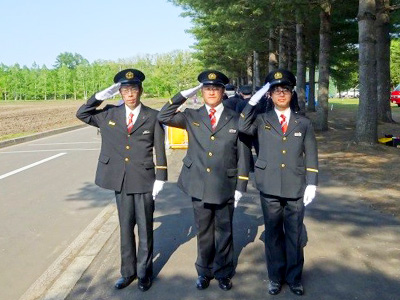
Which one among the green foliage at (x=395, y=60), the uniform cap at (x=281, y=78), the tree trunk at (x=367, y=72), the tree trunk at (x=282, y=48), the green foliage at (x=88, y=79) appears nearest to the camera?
the uniform cap at (x=281, y=78)

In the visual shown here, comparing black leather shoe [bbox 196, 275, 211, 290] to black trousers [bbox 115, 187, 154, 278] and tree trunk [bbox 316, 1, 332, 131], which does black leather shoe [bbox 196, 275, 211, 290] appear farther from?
tree trunk [bbox 316, 1, 332, 131]

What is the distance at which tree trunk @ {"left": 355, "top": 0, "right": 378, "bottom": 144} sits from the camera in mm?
10875

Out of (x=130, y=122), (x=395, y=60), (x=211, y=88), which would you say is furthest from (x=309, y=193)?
(x=395, y=60)

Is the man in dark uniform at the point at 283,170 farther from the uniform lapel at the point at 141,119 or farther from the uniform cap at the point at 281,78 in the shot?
the uniform lapel at the point at 141,119

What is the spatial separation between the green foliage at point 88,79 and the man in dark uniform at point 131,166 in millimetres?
87554

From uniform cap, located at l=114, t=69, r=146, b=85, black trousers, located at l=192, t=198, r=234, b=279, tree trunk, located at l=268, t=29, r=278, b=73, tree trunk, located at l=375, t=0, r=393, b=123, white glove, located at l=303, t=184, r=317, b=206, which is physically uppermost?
tree trunk, located at l=268, t=29, r=278, b=73

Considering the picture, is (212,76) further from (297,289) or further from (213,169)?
(297,289)

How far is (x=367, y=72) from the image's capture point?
36.4 ft

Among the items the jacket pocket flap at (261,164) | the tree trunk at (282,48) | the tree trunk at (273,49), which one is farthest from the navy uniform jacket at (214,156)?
the tree trunk at (273,49)

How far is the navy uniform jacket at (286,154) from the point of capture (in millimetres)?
3748

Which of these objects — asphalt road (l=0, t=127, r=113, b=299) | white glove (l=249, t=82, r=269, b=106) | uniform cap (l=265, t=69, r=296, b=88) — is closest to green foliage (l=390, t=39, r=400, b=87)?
asphalt road (l=0, t=127, r=113, b=299)

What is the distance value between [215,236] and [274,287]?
0.72 metres

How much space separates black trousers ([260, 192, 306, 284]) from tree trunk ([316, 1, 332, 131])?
484 inches

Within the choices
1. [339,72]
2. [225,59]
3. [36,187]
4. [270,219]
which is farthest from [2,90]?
[270,219]
